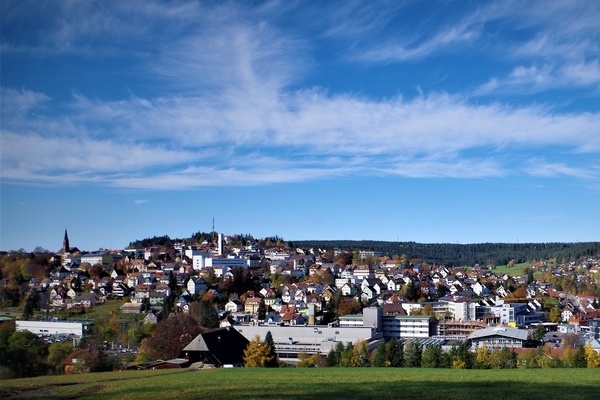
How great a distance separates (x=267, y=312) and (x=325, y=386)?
178 ft

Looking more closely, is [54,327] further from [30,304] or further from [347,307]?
[347,307]

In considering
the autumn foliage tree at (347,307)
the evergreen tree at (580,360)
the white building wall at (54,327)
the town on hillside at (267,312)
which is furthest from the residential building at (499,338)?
the white building wall at (54,327)

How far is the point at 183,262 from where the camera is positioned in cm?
10950

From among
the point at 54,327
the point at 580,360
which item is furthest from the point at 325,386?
the point at 54,327

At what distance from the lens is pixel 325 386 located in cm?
1462

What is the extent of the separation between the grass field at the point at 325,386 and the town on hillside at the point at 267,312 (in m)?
8.42

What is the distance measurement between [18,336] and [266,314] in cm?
3019

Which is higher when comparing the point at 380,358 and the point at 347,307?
the point at 347,307

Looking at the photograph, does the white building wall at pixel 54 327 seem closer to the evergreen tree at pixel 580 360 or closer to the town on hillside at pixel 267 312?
the town on hillside at pixel 267 312

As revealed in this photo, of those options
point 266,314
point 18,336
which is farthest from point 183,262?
point 18,336

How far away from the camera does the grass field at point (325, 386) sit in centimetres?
1318

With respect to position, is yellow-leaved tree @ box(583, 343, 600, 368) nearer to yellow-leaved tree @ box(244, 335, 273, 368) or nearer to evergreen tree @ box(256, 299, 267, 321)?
yellow-leaved tree @ box(244, 335, 273, 368)

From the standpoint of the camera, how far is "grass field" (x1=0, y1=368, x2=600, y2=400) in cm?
1318

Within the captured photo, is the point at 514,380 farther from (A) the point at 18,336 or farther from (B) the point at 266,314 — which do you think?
(B) the point at 266,314
